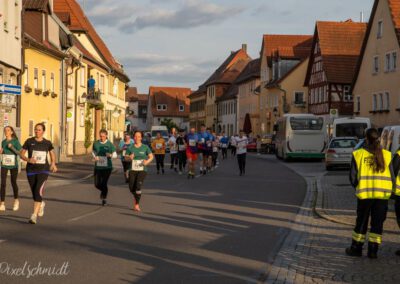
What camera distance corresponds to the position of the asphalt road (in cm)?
868

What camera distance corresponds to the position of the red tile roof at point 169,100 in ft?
518

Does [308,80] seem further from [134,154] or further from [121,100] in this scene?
[134,154]

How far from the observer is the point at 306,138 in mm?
45219

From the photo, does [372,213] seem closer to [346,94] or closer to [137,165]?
[137,165]

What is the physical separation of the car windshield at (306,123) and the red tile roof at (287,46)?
35.0m

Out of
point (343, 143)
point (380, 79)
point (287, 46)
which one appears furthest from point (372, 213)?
point (287, 46)

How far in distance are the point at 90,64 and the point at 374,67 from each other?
66.7 ft

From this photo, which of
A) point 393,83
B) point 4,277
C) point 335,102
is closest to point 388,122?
point 393,83

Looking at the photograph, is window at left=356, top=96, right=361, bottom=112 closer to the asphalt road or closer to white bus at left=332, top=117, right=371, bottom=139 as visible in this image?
white bus at left=332, top=117, right=371, bottom=139

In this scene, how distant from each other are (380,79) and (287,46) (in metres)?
33.9

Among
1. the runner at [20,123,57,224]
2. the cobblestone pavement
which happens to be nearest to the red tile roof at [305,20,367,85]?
the cobblestone pavement

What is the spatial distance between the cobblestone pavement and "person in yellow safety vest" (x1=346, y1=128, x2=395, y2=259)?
0.35 m

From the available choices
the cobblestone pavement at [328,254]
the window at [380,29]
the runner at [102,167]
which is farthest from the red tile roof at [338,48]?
the cobblestone pavement at [328,254]

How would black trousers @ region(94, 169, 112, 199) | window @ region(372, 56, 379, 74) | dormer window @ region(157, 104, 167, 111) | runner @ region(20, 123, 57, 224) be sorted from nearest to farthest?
runner @ region(20, 123, 57, 224) → black trousers @ region(94, 169, 112, 199) → window @ region(372, 56, 379, 74) → dormer window @ region(157, 104, 167, 111)
